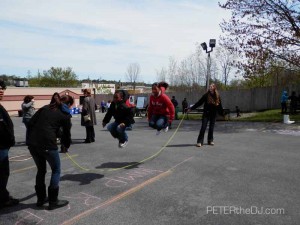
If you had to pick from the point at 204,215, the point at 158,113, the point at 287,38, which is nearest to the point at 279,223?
the point at 204,215

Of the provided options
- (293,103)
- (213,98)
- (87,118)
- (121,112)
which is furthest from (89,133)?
(293,103)

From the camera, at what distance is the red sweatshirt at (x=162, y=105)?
8.45m

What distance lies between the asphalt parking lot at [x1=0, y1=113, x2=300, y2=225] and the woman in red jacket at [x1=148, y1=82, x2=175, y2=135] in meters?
0.93

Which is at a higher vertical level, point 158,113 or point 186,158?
point 158,113

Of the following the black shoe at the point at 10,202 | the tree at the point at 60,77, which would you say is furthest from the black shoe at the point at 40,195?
the tree at the point at 60,77

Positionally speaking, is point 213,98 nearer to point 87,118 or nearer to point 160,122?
point 160,122

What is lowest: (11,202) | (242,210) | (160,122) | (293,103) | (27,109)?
(11,202)

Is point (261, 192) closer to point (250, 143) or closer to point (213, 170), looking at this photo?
point (213, 170)

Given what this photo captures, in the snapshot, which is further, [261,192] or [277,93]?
[277,93]

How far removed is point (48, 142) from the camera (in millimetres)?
5160

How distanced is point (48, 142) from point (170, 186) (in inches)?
93.0

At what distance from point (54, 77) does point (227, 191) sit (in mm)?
77616

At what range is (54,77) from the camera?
79.1 metres

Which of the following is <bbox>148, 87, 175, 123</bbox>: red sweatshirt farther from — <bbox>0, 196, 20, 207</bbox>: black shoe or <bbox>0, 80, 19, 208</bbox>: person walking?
<bbox>0, 196, 20, 207</bbox>: black shoe
